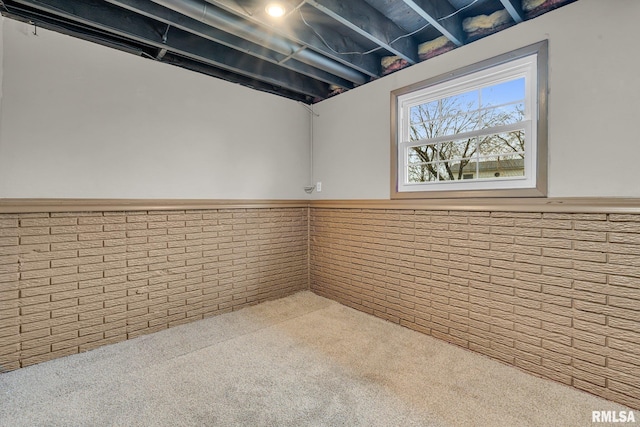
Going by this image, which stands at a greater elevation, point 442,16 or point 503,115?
point 442,16

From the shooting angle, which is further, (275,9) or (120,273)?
(120,273)

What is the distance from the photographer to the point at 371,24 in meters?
2.29

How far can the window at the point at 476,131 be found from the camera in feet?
6.94

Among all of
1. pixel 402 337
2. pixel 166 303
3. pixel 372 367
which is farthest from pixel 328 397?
pixel 166 303

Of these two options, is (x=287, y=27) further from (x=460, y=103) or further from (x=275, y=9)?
(x=460, y=103)

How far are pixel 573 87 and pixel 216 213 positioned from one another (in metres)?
3.03

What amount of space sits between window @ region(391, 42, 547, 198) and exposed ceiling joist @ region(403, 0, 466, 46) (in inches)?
10.8

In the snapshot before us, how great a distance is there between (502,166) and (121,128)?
3.10 m

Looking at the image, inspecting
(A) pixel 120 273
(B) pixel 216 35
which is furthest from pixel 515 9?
(A) pixel 120 273

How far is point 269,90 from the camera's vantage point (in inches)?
138

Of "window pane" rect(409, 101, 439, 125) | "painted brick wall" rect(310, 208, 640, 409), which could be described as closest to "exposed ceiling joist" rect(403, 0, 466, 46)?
"window pane" rect(409, 101, 439, 125)

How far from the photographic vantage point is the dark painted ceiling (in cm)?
204

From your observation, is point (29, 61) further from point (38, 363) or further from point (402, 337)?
point (402, 337)

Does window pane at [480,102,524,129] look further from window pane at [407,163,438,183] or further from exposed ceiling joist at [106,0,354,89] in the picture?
exposed ceiling joist at [106,0,354,89]
